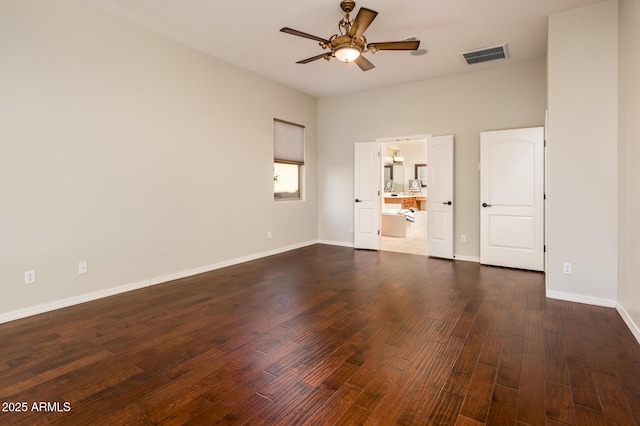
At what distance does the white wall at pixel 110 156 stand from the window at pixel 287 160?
0.72 m

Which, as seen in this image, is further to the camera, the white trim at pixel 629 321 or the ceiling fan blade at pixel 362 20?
the ceiling fan blade at pixel 362 20

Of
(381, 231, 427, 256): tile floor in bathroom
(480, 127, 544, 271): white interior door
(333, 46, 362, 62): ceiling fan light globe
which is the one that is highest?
(333, 46, 362, 62): ceiling fan light globe

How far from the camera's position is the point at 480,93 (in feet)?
18.1

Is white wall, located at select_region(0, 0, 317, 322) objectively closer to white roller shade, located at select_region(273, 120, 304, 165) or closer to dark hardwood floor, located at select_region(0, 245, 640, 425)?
dark hardwood floor, located at select_region(0, 245, 640, 425)

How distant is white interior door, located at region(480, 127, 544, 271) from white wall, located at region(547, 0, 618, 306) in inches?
54.9

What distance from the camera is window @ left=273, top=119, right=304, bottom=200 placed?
6.35 meters

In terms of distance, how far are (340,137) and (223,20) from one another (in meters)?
3.61

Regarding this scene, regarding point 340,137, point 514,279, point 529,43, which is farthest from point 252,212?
point 529,43

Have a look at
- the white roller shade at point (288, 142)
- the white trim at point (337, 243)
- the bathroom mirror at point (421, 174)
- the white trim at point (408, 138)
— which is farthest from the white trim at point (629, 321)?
the bathroom mirror at point (421, 174)

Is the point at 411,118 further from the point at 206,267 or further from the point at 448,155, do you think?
the point at 206,267

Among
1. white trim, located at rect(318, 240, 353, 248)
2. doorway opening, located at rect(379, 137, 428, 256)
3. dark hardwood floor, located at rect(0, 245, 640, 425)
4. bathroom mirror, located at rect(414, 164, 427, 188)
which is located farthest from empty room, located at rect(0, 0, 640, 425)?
bathroom mirror, located at rect(414, 164, 427, 188)

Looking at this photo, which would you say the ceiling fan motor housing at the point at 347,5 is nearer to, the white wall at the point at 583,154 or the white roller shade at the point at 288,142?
the white wall at the point at 583,154

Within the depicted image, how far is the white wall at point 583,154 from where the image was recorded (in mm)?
3336

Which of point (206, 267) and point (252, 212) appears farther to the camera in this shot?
point (252, 212)
